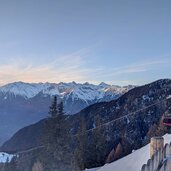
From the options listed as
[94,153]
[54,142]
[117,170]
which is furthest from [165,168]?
[94,153]

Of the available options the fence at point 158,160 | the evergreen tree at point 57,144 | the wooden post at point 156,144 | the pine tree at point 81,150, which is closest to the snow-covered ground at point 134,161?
the wooden post at point 156,144

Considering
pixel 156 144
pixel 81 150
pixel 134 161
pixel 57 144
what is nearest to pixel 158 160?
pixel 156 144

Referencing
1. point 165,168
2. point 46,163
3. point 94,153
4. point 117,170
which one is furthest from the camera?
point 94,153

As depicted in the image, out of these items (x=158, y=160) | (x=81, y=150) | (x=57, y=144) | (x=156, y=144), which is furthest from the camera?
(x=81, y=150)

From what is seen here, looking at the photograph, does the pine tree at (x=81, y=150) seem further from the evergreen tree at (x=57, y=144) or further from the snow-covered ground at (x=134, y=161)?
the snow-covered ground at (x=134, y=161)

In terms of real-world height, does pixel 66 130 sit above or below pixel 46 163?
above

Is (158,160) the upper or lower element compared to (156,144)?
lower

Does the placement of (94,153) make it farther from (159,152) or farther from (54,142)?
(159,152)

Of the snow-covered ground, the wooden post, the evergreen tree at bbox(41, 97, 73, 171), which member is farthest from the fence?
the evergreen tree at bbox(41, 97, 73, 171)

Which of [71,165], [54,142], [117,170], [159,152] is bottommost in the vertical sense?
[71,165]

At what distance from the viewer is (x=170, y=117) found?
15.7m

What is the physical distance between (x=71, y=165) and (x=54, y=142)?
5.41 meters

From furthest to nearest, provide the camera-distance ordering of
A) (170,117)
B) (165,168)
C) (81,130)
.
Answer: (81,130), (170,117), (165,168)

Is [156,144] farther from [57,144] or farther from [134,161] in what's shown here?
[57,144]
